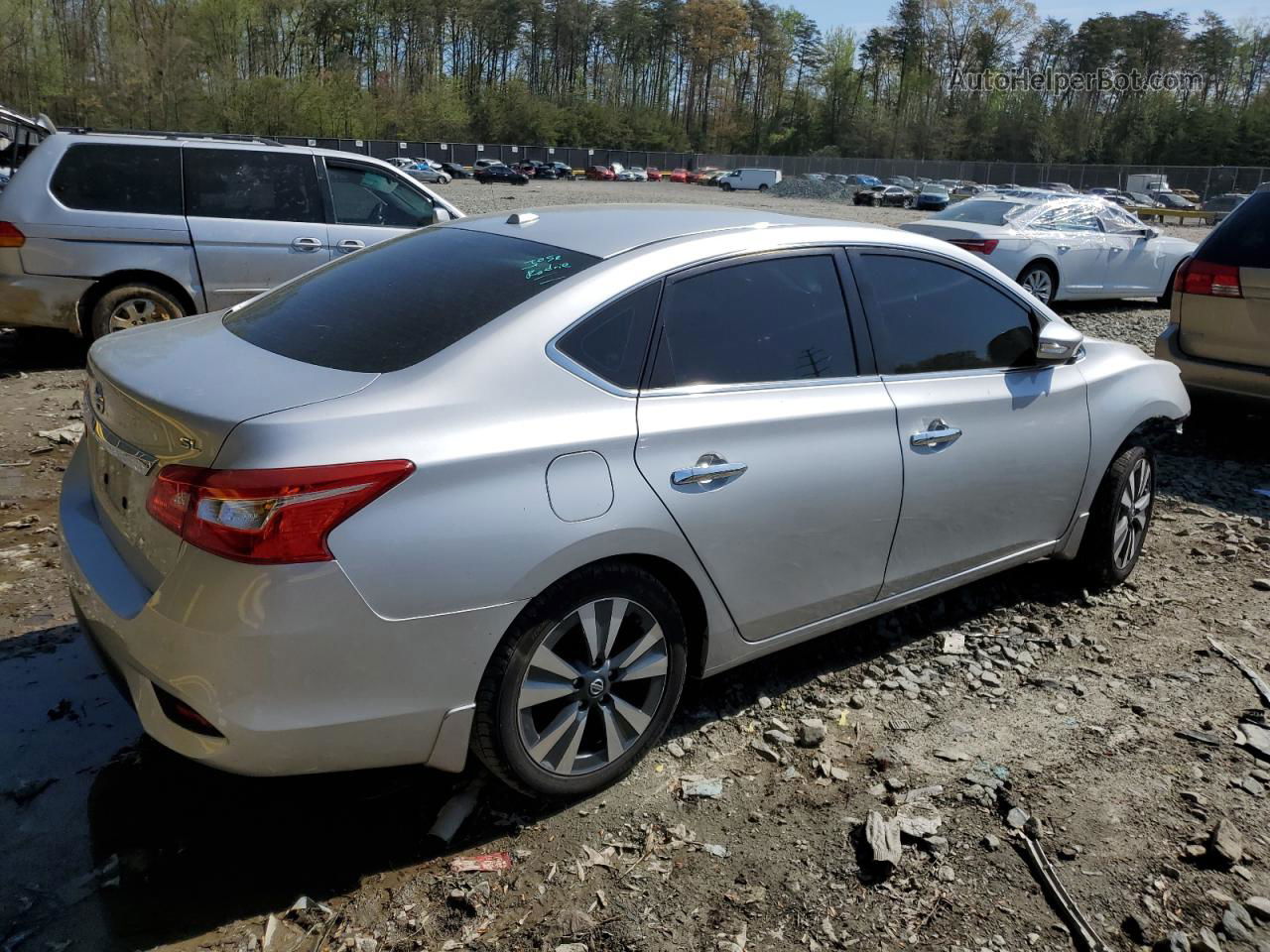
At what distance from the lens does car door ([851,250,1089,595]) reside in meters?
3.68

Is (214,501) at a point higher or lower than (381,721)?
higher

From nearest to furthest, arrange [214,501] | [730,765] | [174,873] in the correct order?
[214,501] → [174,873] → [730,765]

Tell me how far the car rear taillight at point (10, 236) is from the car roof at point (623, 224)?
17.3 feet

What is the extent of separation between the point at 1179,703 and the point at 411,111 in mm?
101303

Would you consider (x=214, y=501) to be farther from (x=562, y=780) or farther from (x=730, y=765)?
(x=730, y=765)

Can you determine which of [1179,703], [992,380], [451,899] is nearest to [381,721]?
[451,899]

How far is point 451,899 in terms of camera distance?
2.69 meters

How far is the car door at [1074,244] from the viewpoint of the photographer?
1301 cm

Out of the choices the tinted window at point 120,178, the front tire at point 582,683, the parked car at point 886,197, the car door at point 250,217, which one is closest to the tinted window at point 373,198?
the car door at point 250,217

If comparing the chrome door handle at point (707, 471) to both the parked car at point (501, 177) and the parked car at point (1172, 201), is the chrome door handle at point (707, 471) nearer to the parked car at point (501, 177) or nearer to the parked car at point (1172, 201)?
the parked car at point (1172, 201)

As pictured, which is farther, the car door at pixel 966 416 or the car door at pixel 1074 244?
the car door at pixel 1074 244

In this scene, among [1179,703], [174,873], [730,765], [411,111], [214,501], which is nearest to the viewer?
[214,501]

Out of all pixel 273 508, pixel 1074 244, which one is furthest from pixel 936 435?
pixel 1074 244

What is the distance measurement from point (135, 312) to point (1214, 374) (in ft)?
24.9
